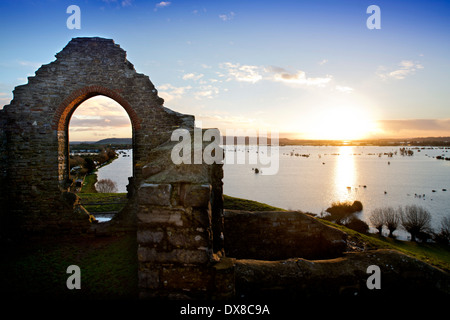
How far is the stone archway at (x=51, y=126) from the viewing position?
7.84 meters

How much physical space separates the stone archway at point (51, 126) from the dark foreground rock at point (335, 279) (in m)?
4.78

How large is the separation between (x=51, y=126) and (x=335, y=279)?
28.6 feet

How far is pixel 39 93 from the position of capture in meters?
7.92

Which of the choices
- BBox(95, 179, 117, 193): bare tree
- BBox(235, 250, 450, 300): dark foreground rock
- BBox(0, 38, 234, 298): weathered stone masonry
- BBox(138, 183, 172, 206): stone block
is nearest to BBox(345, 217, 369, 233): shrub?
BBox(235, 250, 450, 300): dark foreground rock

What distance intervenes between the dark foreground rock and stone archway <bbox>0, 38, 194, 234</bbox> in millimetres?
4782

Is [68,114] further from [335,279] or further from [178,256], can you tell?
[335,279]

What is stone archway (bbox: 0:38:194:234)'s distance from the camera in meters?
7.84

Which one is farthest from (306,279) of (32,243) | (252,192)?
(252,192)

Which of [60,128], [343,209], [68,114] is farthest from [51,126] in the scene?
[343,209]

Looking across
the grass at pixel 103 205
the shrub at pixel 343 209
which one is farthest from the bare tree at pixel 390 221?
the grass at pixel 103 205

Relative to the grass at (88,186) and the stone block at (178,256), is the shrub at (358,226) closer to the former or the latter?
the stone block at (178,256)

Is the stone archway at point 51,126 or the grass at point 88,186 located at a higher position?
the stone archway at point 51,126
